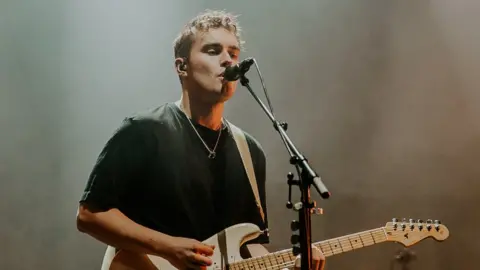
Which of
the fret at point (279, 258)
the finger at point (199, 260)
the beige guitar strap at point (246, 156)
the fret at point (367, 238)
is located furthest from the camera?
the beige guitar strap at point (246, 156)

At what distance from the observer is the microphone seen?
5.96 ft

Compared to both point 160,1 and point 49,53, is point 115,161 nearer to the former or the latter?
point 49,53

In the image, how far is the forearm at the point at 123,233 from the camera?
197 cm

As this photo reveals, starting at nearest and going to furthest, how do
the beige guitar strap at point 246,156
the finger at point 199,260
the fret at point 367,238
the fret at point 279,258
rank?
the finger at point 199,260, the fret at point 279,258, the fret at point 367,238, the beige guitar strap at point 246,156

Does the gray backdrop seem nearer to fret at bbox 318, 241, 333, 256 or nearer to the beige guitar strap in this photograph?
the beige guitar strap

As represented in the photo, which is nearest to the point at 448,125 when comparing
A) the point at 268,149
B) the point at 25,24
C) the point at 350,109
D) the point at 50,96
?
the point at 350,109

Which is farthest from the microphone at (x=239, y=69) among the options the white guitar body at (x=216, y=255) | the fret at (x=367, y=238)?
the fret at (x=367, y=238)

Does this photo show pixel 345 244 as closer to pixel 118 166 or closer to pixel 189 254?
pixel 189 254

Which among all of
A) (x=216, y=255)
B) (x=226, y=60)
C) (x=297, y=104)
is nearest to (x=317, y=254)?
(x=216, y=255)

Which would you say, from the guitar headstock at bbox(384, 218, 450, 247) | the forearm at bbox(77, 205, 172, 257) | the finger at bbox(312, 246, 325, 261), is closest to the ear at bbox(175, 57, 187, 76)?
the forearm at bbox(77, 205, 172, 257)

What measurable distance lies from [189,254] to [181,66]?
724mm

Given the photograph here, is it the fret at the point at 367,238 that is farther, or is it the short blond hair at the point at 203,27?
the short blond hair at the point at 203,27

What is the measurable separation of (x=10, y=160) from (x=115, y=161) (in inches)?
17.2

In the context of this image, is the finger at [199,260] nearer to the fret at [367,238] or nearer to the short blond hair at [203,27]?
the fret at [367,238]
